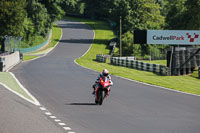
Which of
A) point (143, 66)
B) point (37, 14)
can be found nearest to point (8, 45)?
point (143, 66)

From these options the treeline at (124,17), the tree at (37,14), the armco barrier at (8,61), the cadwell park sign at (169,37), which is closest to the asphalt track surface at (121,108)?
the armco barrier at (8,61)

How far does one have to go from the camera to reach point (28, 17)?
86562 mm

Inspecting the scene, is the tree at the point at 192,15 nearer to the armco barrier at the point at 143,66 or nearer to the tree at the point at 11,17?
the armco barrier at the point at 143,66

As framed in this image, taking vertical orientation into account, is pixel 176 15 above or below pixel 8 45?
above

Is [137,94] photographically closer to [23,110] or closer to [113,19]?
[23,110]

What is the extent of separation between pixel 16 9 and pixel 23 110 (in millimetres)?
61693

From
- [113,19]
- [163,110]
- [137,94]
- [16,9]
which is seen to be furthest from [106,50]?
[163,110]

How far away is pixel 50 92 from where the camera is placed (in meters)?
21.0

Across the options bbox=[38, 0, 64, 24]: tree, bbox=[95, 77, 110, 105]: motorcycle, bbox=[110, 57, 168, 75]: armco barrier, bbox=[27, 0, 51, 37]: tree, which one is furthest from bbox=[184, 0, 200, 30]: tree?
bbox=[95, 77, 110, 105]: motorcycle

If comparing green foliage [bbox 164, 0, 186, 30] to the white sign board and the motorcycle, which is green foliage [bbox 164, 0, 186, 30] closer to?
the white sign board

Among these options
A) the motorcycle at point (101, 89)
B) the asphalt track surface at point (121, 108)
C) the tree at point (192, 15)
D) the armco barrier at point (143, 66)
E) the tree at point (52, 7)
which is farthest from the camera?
the tree at point (52, 7)

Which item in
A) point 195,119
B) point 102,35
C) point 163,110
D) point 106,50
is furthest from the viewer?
point 102,35

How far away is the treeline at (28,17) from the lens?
74.3 meters

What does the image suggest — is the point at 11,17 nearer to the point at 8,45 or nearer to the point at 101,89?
the point at 8,45
